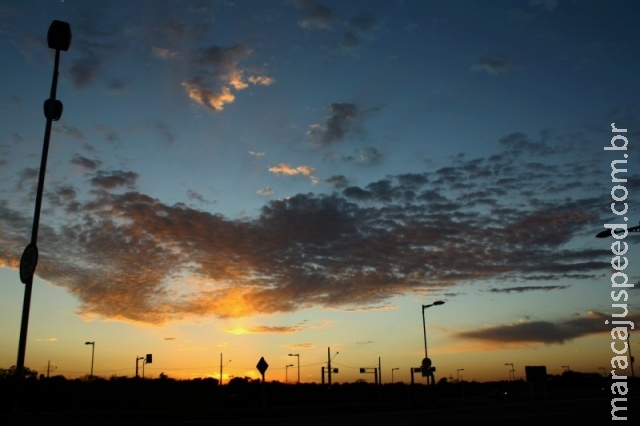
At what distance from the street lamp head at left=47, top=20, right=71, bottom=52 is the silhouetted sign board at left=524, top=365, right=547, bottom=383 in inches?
1973

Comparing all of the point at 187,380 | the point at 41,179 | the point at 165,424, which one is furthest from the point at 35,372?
the point at 41,179

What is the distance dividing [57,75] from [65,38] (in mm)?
925

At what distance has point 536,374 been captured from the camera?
51.9 meters

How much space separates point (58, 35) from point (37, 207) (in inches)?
167

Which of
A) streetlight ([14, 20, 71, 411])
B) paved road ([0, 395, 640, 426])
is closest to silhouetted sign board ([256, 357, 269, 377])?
paved road ([0, 395, 640, 426])

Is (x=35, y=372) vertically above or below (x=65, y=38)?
below

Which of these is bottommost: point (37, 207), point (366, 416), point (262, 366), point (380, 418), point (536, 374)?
point (366, 416)

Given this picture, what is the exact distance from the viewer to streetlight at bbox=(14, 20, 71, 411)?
1157cm

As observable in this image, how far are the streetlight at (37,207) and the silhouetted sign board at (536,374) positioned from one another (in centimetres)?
4907

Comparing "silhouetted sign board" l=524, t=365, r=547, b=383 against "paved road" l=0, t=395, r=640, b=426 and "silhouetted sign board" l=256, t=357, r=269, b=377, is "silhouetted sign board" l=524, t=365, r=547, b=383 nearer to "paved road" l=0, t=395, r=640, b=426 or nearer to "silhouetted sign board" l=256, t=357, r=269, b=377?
"paved road" l=0, t=395, r=640, b=426

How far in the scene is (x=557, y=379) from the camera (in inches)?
7343

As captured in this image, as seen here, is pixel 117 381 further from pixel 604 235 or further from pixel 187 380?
pixel 604 235

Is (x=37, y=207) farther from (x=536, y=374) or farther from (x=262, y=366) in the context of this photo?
(x=536, y=374)

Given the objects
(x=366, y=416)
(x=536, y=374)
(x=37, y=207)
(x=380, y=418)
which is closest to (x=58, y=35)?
(x=37, y=207)
